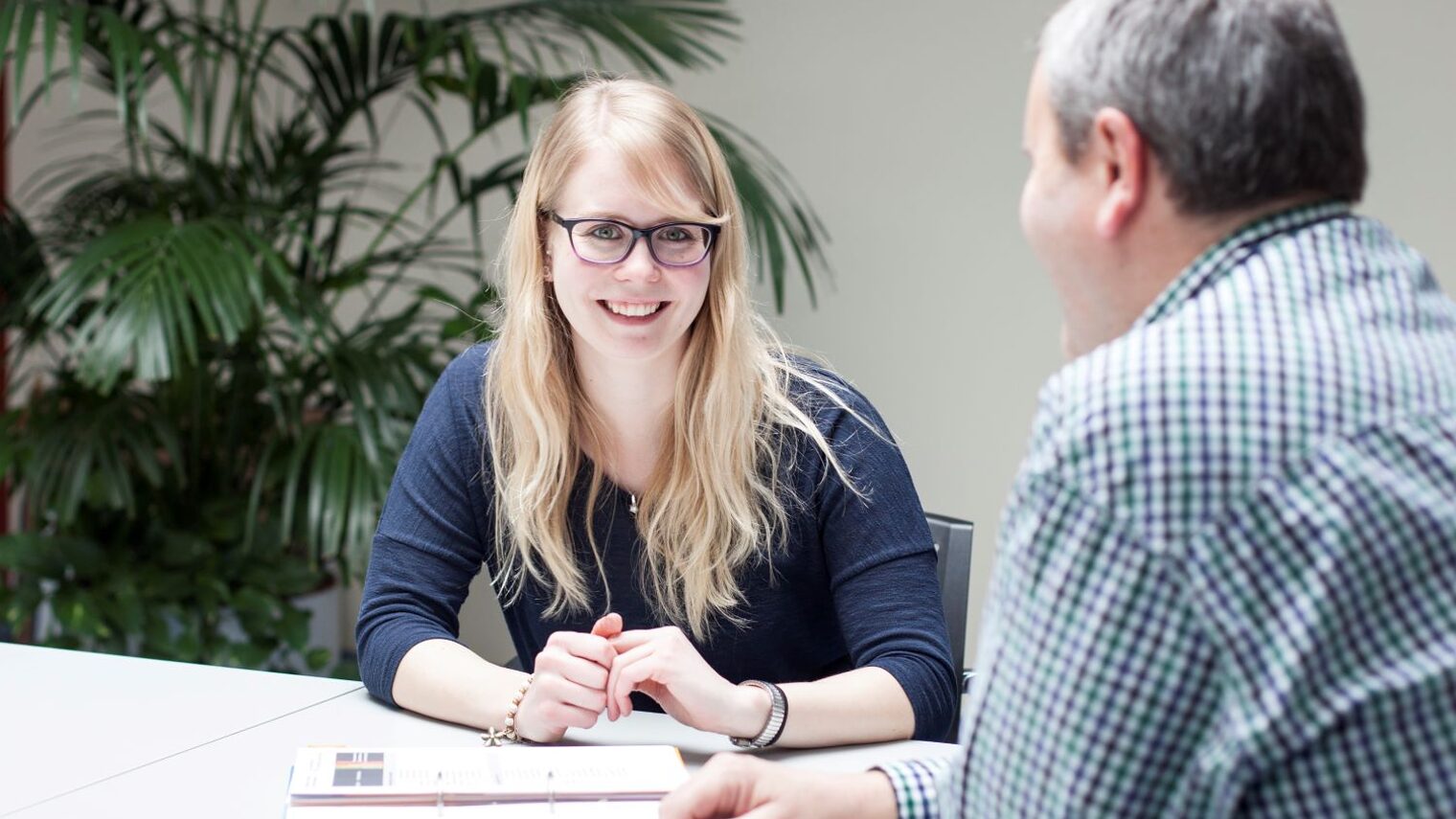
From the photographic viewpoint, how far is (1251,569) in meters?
0.63

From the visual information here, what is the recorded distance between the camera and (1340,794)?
0.64 metres

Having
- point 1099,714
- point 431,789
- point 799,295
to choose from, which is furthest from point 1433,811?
point 799,295

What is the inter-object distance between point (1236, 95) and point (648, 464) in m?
0.98

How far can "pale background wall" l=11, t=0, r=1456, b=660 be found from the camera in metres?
3.19

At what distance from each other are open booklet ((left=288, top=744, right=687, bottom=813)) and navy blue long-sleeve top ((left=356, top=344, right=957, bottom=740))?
23cm

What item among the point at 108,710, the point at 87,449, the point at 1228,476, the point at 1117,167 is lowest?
the point at 87,449

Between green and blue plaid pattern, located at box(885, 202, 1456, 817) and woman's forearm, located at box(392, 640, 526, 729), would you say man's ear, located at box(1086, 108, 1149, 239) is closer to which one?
green and blue plaid pattern, located at box(885, 202, 1456, 817)

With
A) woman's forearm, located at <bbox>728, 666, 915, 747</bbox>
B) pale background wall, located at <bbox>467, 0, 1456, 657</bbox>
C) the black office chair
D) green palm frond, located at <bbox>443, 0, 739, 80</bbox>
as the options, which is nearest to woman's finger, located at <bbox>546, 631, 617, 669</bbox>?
woman's forearm, located at <bbox>728, 666, 915, 747</bbox>

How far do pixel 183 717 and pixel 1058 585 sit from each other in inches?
38.0

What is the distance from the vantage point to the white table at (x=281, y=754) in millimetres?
1089

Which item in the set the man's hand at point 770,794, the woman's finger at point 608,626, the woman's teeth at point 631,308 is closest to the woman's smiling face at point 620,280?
the woman's teeth at point 631,308

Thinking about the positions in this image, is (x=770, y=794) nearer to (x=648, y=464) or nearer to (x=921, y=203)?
(x=648, y=464)

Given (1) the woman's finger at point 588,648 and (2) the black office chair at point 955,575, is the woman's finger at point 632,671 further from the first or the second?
(2) the black office chair at point 955,575

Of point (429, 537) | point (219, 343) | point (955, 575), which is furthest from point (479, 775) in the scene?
point (219, 343)
